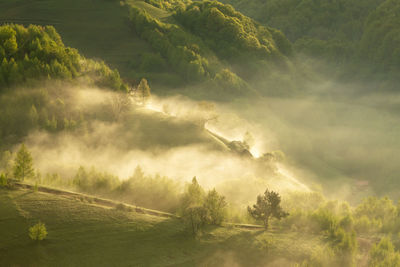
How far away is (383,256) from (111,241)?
19899 millimetres

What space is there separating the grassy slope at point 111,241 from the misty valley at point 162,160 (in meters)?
0.09

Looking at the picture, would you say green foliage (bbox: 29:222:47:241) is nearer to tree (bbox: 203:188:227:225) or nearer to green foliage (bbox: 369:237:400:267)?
tree (bbox: 203:188:227:225)

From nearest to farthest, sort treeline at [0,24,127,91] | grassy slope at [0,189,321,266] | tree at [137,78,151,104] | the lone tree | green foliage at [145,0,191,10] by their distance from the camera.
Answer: grassy slope at [0,189,321,266] < the lone tree < treeline at [0,24,127,91] < tree at [137,78,151,104] < green foliage at [145,0,191,10]

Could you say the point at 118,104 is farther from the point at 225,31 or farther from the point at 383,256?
the point at 225,31

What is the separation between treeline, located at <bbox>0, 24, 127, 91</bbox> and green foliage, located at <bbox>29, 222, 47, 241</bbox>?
30.1 meters

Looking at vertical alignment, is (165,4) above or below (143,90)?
above

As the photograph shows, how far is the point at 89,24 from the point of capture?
114m

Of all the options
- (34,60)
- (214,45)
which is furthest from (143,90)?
(214,45)

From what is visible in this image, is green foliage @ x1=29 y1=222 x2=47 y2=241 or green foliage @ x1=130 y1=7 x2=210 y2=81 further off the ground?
green foliage @ x1=130 y1=7 x2=210 y2=81

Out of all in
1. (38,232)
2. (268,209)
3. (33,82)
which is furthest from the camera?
(33,82)

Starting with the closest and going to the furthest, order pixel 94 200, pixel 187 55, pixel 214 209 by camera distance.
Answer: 1. pixel 94 200
2. pixel 214 209
3. pixel 187 55

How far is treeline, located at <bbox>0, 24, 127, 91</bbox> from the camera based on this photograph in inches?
1731

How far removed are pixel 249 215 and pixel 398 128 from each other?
358 ft

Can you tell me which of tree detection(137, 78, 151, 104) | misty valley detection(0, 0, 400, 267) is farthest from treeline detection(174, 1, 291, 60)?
tree detection(137, 78, 151, 104)
